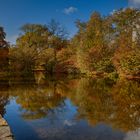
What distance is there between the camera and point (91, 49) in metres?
46.8

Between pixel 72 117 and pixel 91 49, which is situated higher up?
pixel 91 49

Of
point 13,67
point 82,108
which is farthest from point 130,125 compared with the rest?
point 13,67

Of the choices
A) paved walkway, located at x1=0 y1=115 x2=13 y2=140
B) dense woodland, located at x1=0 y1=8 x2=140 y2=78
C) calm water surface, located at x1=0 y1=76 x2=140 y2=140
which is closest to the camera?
paved walkway, located at x1=0 y1=115 x2=13 y2=140

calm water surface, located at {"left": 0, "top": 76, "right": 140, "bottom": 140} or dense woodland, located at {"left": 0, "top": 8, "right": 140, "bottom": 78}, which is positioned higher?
dense woodland, located at {"left": 0, "top": 8, "right": 140, "bottom": 78}

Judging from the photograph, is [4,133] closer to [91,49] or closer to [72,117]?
[72,117]

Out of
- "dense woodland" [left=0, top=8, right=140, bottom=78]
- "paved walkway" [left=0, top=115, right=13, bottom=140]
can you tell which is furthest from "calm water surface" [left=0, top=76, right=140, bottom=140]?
"dense woodland" [left=0, top=8, right=140, bottom=78]

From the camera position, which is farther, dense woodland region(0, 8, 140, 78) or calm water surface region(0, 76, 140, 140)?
dense woodland region(0, 8, 140, 78)

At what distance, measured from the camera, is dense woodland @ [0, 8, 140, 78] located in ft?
134

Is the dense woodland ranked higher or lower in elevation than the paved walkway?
higher

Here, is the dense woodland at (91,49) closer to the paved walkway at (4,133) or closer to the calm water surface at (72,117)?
the calm water surface at (72,117)

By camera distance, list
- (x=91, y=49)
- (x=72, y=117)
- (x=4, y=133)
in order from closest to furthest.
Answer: (x=4, y=133) < (x=72, y=117) < (x=91, y=49)

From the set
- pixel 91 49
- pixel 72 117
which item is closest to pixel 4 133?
pixel 72 117

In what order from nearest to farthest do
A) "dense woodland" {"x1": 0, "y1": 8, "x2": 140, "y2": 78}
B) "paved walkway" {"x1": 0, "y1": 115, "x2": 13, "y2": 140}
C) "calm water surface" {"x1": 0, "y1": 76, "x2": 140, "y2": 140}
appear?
"paved walkway" {"x1": 0, "y1": 115, "x2": 13, "y2": 140} < "calm water surface" {"x1": 0, "y1": 76, "x2": 140, "y2": 140} < "dense woodland" {"x1": 0, "y1": 8, "x2": 140, "y2": 78}

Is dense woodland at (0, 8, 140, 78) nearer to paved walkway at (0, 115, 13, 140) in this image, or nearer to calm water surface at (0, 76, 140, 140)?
calm water surface at (0, 76, 140, 140)
